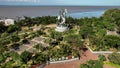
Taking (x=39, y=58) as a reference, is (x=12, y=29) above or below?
above

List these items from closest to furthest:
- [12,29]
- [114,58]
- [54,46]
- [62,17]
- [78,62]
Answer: [114,58], [78,62], [54,46], [62,17], [12,29]

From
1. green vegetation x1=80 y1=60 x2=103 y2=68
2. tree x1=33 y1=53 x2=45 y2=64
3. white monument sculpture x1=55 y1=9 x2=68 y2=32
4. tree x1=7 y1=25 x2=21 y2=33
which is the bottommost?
green vegetation x1=80 y1=60 x2=103 y2=68

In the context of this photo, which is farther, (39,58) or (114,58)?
(114,58)

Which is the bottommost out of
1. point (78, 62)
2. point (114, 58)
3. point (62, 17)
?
point (78, 62)

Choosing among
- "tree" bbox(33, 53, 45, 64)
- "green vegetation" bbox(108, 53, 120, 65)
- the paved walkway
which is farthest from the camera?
"green vegetation" bbox(108, 53, 120, 65)

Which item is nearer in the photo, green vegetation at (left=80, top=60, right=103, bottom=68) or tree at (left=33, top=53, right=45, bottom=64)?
green vegetation at (left=80, top=60, right=103, bottom=68)

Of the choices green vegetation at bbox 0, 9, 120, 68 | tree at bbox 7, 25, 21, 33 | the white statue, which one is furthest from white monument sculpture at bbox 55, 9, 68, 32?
tree at bbox 7, 25, 21, 33

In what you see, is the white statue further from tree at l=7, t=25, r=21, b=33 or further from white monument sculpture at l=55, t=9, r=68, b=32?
tree at l=7, t=25, r=21, b=33

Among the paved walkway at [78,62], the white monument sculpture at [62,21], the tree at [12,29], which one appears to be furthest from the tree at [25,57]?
the tree at [12,29]

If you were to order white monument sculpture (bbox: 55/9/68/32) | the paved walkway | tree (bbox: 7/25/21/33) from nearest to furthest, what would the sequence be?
1. the paved walkway
2. white monument sculpture (bbox: 55/9/68/32)
3. tree (bbox: 7/25/21/33)

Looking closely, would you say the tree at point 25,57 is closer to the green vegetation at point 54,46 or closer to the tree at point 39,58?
the green vegetation at point 54,46

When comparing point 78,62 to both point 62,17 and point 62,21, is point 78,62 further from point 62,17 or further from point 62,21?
point 62,17

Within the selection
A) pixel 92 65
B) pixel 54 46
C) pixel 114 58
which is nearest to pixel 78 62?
pixel 92 65
